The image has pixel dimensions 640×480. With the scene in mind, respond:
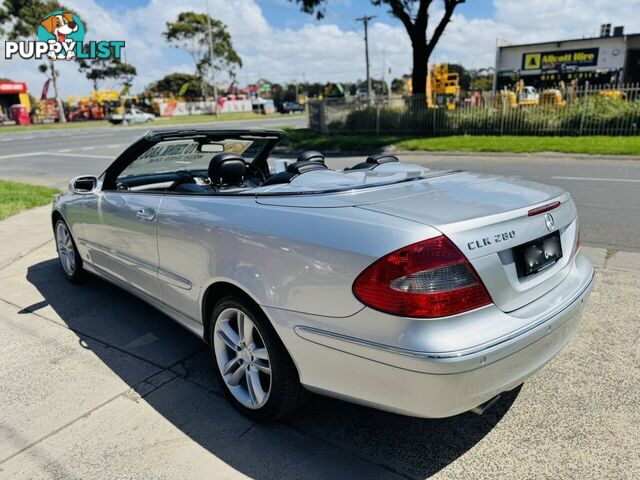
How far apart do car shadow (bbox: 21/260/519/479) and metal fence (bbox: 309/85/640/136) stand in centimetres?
1565

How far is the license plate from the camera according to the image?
215cm

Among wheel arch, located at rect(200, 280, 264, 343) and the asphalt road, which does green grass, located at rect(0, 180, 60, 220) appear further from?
wheel arch, located at rect(200, 280, 264, 343)

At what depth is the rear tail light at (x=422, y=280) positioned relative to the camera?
1893 mm

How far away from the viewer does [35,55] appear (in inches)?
1081

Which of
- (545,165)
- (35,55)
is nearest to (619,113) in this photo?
(545,165)

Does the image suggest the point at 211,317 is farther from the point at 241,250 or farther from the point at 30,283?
the point at 30,283

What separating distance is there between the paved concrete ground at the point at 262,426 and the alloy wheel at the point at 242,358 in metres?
0.15

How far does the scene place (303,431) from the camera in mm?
2512

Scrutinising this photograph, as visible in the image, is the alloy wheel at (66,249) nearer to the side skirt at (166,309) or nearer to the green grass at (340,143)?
the side skirt at (166,309)

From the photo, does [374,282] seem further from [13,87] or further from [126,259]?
[13,87]

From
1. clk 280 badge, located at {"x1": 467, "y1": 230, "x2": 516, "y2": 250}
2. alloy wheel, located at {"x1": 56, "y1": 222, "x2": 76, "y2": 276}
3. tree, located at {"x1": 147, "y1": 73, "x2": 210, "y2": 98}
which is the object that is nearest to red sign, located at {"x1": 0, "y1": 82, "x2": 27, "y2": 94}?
tree, located at {"x1": 147, "y1": 73, "x2": 210, "y2": 98}

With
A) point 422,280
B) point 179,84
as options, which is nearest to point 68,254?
point 422,280

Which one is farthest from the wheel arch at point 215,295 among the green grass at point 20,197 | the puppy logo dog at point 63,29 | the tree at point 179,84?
the tree at point 179,84

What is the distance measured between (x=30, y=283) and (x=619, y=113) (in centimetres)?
1644
